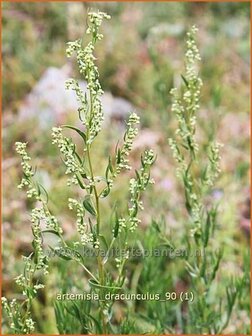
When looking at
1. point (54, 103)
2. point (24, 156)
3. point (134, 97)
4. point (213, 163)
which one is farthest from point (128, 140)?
point (134, 97)

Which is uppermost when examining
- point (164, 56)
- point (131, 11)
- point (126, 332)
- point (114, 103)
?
point (131, 11)

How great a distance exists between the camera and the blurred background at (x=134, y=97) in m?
2.96

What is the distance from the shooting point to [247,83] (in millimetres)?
4297

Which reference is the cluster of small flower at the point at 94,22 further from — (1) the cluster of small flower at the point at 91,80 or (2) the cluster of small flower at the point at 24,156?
(2) the cluster of small flower at the point at 24,156

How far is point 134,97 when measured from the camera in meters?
3.98

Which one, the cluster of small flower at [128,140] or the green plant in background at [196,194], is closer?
the cluster of small flower at [128,140]

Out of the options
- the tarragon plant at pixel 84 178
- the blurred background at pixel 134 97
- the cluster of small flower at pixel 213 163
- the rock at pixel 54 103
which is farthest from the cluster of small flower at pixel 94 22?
the rock at pixel 54 103

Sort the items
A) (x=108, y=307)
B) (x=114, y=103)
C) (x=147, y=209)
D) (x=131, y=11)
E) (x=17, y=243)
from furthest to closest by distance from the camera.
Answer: (x=131, y=11), (x=114, y=103), (x=147, y=209), (x=17, y=243), (x=108, y=307)

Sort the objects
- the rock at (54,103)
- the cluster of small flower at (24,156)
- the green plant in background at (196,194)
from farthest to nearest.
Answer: the rock at (54,103) → the green plant in background at (196,194) → the cluster of small flower at (24,156)

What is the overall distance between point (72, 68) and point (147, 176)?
8.70ft

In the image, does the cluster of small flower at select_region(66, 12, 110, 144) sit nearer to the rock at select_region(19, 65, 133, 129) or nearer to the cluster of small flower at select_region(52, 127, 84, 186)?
the cluster of small flower at select_region(52, 127, 84, 186)

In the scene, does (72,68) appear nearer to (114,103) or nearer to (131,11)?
(114,103)

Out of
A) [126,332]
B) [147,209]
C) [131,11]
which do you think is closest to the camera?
[126,332]

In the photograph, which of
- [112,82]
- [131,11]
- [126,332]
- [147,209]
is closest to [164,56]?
[112,82]
